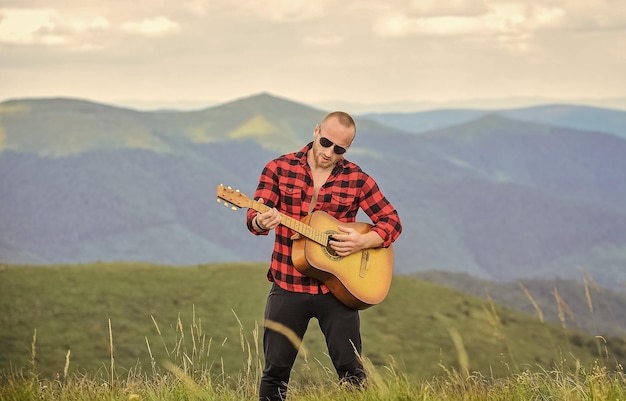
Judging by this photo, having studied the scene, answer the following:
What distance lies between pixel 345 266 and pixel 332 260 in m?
0.11

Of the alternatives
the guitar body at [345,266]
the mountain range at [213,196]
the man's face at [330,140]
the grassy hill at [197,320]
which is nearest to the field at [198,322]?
the grassy hill at [197,320]

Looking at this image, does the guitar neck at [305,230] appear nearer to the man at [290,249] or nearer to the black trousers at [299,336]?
the man at [290,249]

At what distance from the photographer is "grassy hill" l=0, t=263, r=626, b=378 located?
2436 cm

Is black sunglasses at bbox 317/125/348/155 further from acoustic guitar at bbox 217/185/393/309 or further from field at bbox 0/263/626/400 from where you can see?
field at bbox 0/263/626/400

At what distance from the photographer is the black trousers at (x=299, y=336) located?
20.5 ft

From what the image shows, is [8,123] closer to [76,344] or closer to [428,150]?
[428,150]

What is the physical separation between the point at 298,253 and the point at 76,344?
18.8 meters

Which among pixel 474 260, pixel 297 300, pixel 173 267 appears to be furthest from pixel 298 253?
pixel 474 260

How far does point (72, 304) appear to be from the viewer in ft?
85.9

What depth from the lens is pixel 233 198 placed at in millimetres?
6031

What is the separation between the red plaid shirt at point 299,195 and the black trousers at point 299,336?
80 mm

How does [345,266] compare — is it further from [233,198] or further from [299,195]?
[233,198]

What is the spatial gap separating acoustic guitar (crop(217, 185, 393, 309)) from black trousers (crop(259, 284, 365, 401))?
0.14 meters

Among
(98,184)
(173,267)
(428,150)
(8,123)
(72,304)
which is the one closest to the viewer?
(72,304)
